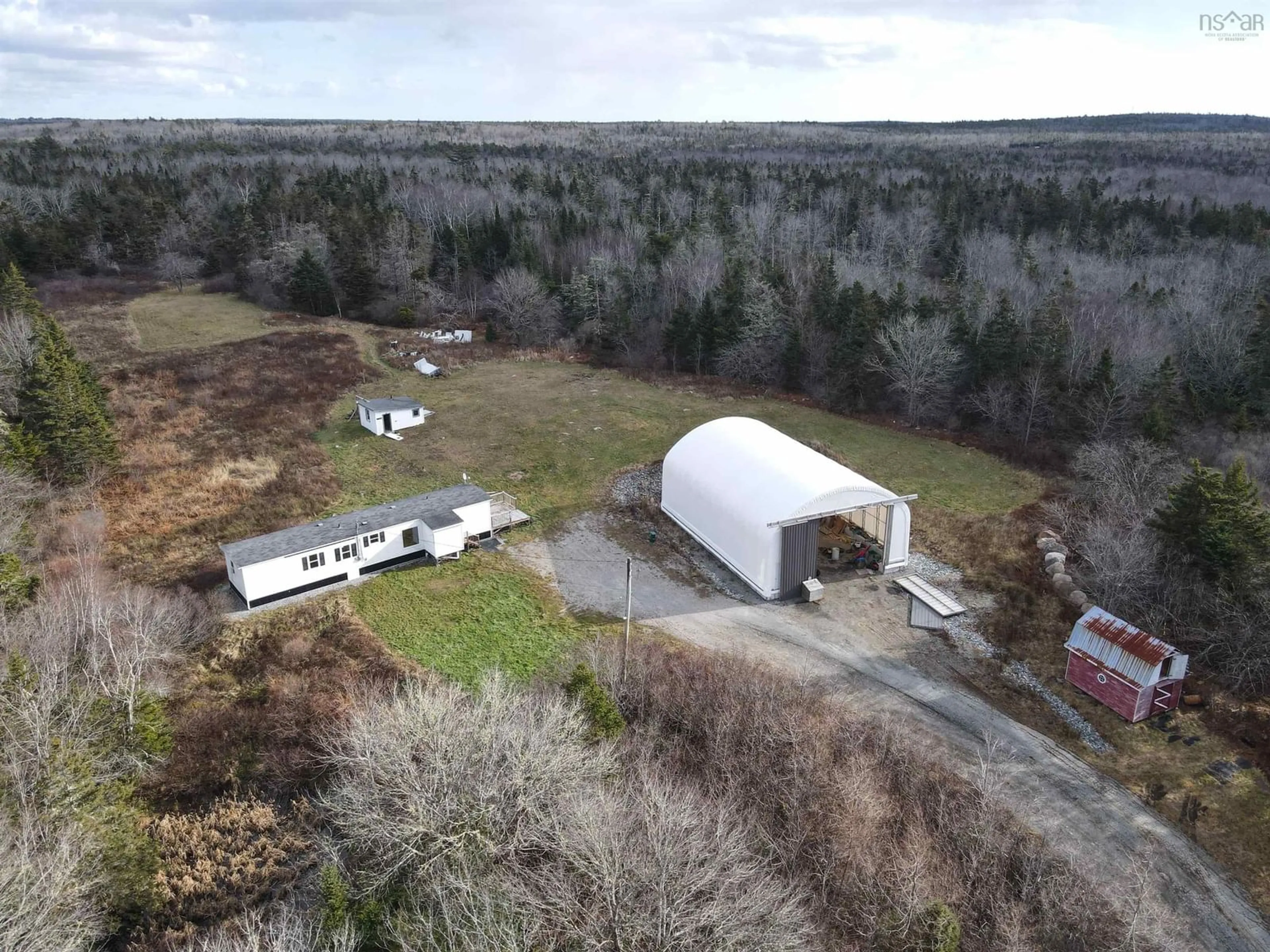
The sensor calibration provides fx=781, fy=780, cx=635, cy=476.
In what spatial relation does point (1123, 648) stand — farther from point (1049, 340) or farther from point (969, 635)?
point (1049, 340)

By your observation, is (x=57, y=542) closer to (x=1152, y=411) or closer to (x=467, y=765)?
(x=467, y=765)

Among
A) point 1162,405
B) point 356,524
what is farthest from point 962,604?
point 356,524

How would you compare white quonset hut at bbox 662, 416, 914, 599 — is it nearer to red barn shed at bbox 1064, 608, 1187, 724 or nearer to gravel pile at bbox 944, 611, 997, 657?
gravel pile at bbox 944, 611, 997, 657

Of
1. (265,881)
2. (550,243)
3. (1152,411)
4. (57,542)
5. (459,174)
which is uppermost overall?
(459,174)

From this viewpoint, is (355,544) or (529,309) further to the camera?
(529,309)

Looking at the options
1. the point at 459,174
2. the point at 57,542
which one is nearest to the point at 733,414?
the point at 57,542

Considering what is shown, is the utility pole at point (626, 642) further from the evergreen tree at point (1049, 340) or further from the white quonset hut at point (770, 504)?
the evergreen tree at point (1049, 340)
